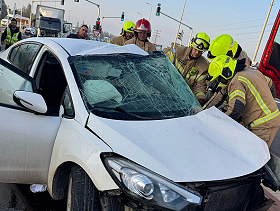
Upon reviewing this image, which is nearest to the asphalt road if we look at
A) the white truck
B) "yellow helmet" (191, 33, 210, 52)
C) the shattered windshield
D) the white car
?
the white car

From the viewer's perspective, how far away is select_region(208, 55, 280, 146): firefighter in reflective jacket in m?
3.32

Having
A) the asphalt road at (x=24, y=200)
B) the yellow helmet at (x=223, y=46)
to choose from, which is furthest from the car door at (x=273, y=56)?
the asphalt road at (x=24, y=200)

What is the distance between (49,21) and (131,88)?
2354cm

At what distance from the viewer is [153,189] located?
1.82 metres

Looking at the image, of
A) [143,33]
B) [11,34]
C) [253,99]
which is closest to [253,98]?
[253,99]

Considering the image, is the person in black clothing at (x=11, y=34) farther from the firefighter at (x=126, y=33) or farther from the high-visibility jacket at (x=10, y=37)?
the firefighter at (x=126, y=33)

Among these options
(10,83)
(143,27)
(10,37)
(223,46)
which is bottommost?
(10,37)

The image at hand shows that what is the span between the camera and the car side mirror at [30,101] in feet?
7.49

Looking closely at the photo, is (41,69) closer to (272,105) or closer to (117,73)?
(117,73)

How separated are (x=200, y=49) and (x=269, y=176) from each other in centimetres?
269

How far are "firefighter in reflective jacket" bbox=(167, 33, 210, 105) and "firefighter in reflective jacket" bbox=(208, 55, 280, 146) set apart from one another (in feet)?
3.58

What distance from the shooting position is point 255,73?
3.50 meters

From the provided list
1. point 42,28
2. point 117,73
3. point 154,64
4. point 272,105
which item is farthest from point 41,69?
point 42,28

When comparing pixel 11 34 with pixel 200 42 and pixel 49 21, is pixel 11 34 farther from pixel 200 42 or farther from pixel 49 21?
pixel 49 21
